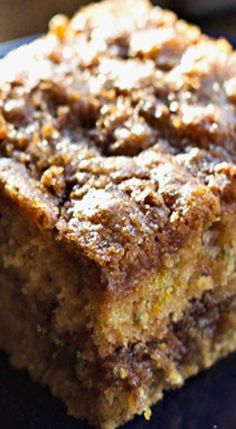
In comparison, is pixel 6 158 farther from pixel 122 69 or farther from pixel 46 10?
pixel 46 10

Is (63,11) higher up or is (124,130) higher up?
(124,130)

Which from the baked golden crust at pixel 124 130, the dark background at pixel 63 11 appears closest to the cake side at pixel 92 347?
the baked golden crust at pixel 124 130

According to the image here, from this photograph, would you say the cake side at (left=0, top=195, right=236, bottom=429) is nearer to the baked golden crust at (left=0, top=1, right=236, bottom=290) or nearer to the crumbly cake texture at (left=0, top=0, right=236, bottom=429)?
the crumbly cake texture at (left=0, top=0, right=236, bottom=429)

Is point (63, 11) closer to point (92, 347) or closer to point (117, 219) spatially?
point (117, 219)

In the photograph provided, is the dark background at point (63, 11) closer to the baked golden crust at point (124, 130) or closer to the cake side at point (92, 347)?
the baked golden crust at point (124, 130)

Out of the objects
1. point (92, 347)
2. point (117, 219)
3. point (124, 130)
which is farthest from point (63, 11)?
point (92, 347)
